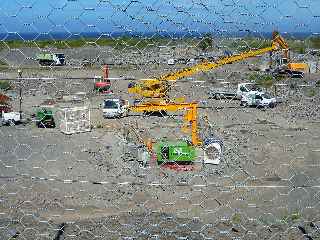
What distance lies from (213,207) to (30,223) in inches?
48.3

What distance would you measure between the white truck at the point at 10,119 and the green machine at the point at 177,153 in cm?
179

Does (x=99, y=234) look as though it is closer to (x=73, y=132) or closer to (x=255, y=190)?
(x=255, y=190)

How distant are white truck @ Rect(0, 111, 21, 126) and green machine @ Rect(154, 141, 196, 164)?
70.4 inches

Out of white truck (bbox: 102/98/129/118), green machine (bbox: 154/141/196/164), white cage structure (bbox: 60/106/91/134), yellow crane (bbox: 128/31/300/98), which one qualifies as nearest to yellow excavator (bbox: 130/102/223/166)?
green machine (bbox: 154/141/196/164)

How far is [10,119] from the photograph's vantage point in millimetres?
4977

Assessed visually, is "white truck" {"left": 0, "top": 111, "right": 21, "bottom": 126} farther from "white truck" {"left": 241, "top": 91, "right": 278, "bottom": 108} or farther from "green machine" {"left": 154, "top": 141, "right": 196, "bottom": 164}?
"white truck" {"left": 241, "top": 91, "right": 278, "bottom": 108}

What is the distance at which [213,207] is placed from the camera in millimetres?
2719

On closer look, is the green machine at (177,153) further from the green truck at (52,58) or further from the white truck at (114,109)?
the white truck at (114,109)

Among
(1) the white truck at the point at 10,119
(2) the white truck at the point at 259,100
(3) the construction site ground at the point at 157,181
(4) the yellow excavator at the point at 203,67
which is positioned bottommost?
(3) the construction site ground at the point at 157,181

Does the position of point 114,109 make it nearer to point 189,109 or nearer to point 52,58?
point 52,58

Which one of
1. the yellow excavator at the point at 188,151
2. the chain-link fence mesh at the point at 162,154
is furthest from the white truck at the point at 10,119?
the yellow excavator at the point at 188,151

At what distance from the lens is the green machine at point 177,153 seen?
3.66 meters

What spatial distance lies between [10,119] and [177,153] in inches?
82.7

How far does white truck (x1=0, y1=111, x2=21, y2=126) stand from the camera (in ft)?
15.9
